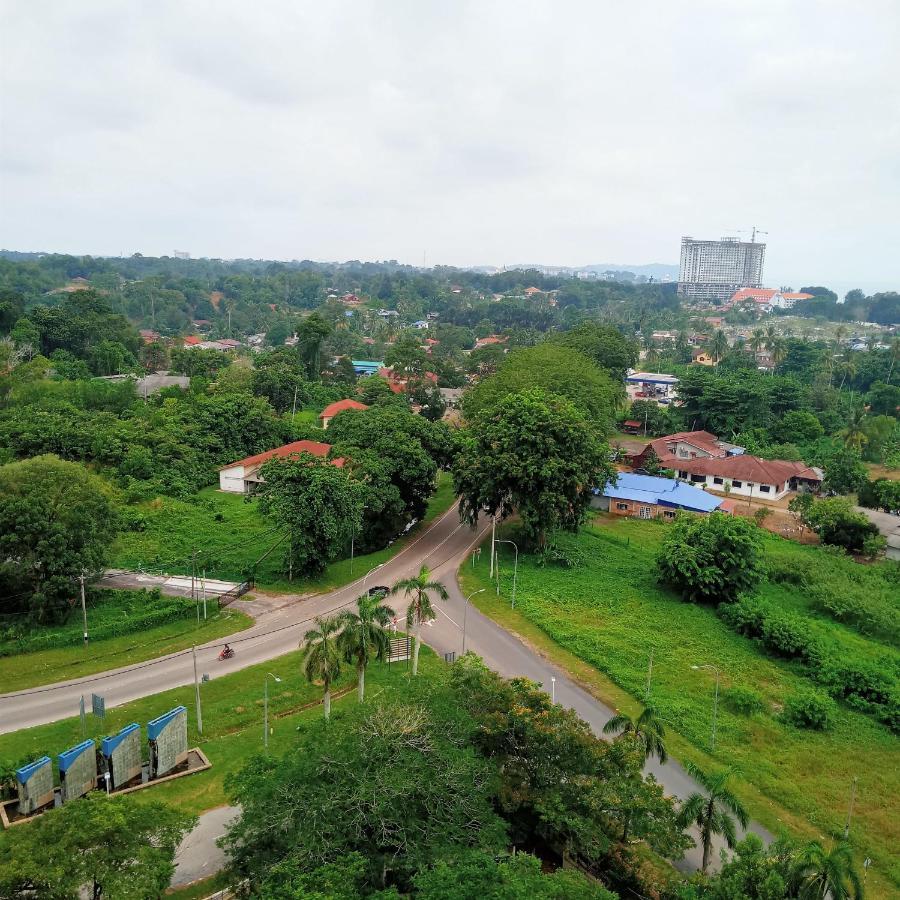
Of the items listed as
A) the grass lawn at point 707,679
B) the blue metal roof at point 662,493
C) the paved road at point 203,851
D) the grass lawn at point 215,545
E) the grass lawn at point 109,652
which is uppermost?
the blue metal roof at point 662,493

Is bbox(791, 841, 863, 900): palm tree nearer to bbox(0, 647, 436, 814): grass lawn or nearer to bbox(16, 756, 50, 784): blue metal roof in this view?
bbox(0, 647, 436, 814): grass lawn

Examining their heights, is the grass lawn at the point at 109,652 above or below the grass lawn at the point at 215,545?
below

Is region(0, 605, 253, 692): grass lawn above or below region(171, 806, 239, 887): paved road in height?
below

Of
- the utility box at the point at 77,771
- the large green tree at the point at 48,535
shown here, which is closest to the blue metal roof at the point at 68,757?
the utility box at the point at 77,771

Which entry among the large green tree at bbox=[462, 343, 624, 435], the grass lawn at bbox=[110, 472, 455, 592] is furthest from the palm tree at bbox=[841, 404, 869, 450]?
the grass lawn at bbox=[110, 472, 455, 592]

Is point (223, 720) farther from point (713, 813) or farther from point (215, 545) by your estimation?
point (215, 545)

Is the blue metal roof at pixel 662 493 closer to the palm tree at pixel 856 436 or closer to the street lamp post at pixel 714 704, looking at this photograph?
the palm tree at pixel 856 436
